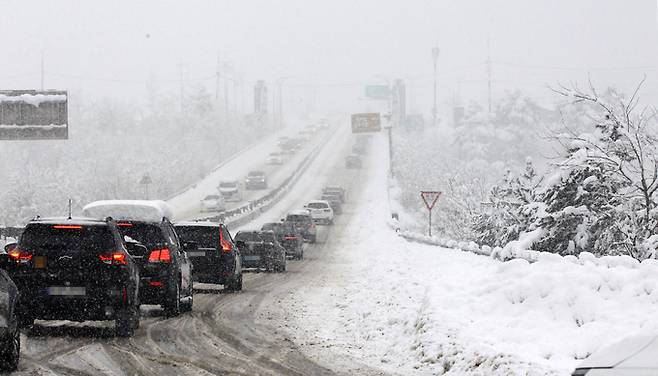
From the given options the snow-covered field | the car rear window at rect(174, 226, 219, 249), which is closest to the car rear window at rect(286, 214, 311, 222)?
the car rear window at rect(174, 226, 219, 249)

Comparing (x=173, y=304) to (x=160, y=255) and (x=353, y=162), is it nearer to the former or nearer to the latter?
(x=160, y=255)

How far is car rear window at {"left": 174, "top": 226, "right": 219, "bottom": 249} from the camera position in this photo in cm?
2391

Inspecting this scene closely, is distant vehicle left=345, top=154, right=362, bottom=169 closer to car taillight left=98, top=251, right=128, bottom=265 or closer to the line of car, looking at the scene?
the line of car

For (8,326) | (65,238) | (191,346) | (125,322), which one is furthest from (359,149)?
(8,326)

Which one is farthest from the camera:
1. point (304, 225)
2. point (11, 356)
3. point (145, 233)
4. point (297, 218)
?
point (297, 218)

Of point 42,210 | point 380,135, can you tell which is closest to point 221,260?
point 42,210

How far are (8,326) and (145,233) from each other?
6.72m

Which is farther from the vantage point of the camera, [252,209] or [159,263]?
[252,209]

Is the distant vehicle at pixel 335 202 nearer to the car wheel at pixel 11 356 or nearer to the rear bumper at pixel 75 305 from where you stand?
the rear bumper at pixel 75 305

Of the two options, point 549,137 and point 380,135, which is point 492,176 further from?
point 549,137

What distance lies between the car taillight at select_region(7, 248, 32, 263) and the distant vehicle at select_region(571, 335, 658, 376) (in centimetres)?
986

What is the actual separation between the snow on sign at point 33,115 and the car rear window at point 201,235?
21.8 meters

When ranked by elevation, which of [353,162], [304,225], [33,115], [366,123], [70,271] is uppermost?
[366,123]

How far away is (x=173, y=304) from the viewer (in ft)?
57.1
